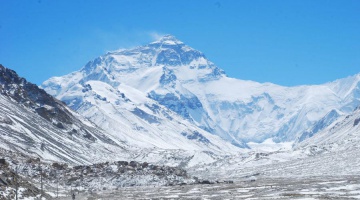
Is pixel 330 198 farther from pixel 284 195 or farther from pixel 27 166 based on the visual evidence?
pixel 27 166

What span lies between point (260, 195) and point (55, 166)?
80289 mm

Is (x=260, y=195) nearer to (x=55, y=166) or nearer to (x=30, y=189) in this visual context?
(x=30, y=189)

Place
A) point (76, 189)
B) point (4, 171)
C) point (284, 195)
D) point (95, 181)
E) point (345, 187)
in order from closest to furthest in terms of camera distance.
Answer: point (4, 171) → point (284, 195) → point (345, 187) → point (76, 189) → point (95, 181)

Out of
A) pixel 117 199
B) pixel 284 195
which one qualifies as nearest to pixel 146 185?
pixel 117 199

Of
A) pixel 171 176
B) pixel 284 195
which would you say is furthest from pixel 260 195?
pixel 171 176

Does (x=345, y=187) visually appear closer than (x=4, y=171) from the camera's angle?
A: No

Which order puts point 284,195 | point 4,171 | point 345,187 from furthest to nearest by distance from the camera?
1. point 345,187
2. point 284,195
3. point 4,171

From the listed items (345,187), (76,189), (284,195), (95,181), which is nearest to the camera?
(284,195)

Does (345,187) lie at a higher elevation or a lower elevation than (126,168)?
lower

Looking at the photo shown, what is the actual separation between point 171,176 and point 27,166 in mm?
49479

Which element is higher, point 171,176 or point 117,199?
point 171,176

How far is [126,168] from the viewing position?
193625 mm

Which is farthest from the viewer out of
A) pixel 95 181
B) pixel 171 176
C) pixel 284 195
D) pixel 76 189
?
pixel 171 176

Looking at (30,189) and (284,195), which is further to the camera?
(284,195)
